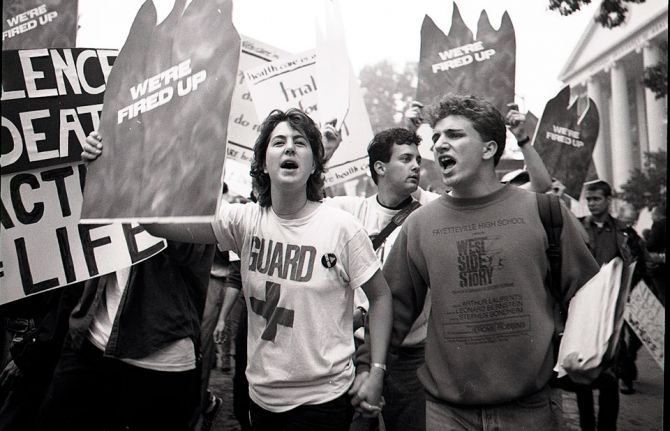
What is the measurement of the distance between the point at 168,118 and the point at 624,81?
387 centimetres

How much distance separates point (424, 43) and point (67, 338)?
2.73 meters

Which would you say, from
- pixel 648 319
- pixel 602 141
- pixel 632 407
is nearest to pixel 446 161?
pixel 648 319

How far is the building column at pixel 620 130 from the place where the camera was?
16.3 ft

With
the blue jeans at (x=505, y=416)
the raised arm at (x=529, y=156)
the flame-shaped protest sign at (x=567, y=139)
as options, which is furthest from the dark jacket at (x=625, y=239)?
the blue jeans at (x=505, y=416)

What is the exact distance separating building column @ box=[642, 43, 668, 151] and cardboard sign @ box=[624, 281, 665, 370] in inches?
35.3

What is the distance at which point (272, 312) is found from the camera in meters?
2.50

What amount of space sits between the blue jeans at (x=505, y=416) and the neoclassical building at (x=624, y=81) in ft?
5.30

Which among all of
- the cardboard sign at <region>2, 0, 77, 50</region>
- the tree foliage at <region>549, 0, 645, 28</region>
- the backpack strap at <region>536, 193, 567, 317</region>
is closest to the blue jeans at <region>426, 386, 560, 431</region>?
the backpack strap at <region>536, 193, 567, 317</region>

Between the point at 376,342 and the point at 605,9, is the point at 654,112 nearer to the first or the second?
the point at 605,9

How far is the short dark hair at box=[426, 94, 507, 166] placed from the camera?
105 inches

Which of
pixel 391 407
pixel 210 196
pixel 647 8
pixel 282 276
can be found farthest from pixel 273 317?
pixel 647 8

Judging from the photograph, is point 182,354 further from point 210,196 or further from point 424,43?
point 424,43

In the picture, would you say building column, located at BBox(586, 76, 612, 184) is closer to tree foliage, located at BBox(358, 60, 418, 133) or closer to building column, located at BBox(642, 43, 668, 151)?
building column, located at BBox(642, 43, 668, 151)

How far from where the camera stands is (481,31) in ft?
12.9
